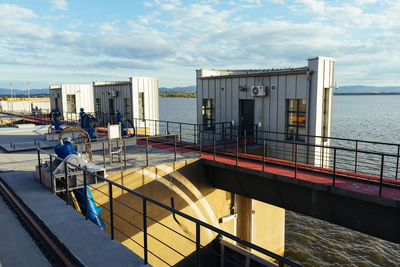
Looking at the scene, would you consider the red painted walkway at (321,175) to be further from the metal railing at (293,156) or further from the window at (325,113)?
the window at (325,113)

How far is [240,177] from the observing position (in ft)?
36.2

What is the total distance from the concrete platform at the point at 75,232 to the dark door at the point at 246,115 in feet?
34.5

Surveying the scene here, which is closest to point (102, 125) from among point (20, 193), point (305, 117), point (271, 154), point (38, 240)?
point (271, 154)

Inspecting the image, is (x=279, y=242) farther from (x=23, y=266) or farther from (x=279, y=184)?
(x=23, y=266)

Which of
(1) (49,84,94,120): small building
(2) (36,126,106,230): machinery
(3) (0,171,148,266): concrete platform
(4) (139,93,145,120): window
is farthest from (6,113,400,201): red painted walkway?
(1) (49,84,94,120): small building

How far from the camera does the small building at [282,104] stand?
13.4 meters

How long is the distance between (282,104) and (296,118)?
880 mm

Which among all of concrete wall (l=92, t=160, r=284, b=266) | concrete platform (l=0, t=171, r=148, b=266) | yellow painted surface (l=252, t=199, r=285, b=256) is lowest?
yellow painted surface (l=252, t=199, r=285, b=256)

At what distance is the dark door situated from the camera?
15961mm

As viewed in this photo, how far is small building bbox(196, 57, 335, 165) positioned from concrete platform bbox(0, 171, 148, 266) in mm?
7212

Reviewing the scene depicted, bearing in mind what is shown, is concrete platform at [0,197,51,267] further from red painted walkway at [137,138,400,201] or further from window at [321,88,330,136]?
window at [321,88,330,136]

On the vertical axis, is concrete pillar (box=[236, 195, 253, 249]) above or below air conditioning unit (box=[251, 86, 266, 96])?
below

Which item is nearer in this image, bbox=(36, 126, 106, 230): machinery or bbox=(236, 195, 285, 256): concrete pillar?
bbox=(36, 126, 106, 230): machinery

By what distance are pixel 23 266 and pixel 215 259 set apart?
9.34 metres
